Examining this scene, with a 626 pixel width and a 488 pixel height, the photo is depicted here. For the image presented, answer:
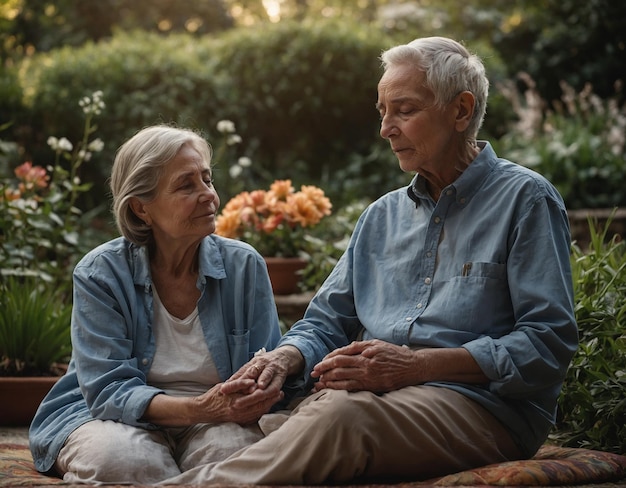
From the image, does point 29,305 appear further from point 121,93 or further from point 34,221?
point 121,93

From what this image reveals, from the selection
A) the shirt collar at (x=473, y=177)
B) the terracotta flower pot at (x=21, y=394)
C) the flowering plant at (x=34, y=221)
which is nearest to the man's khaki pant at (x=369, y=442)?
the shirt collar at (x=473, y=177)

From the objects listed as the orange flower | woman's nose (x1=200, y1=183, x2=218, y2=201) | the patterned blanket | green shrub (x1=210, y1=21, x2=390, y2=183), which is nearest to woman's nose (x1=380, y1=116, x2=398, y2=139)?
woman's nose (x1=200, y1=183, x2=218, y2=201)

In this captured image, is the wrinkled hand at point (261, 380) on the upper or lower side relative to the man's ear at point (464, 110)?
lower

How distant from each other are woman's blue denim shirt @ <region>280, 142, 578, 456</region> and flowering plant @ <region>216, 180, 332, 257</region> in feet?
6.30

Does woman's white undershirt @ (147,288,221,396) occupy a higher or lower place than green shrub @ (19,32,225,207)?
lower

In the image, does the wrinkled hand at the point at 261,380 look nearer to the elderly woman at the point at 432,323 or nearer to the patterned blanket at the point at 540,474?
the elderly woman at the point at 432,323

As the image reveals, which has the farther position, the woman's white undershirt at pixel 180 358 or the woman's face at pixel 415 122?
the woman's white undershirt at pixel 180 358

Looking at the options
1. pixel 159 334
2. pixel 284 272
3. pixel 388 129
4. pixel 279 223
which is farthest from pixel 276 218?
pixel 388 129

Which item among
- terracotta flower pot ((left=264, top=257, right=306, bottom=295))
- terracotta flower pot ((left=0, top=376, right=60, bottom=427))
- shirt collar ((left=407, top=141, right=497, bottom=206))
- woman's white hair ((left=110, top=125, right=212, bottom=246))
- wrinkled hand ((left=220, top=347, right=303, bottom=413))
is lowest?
terracotta flower pot ((left=0, top=376, right=60, bottom=427))

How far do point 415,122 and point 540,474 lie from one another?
1.18 m

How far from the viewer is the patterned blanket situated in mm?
2465

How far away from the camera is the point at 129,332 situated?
9.80 ft

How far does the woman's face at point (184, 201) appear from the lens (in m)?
3.04

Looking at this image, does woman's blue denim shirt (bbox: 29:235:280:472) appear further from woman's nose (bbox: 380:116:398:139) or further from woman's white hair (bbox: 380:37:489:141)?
woman's white hair (bbox: 380:37:489:141)
